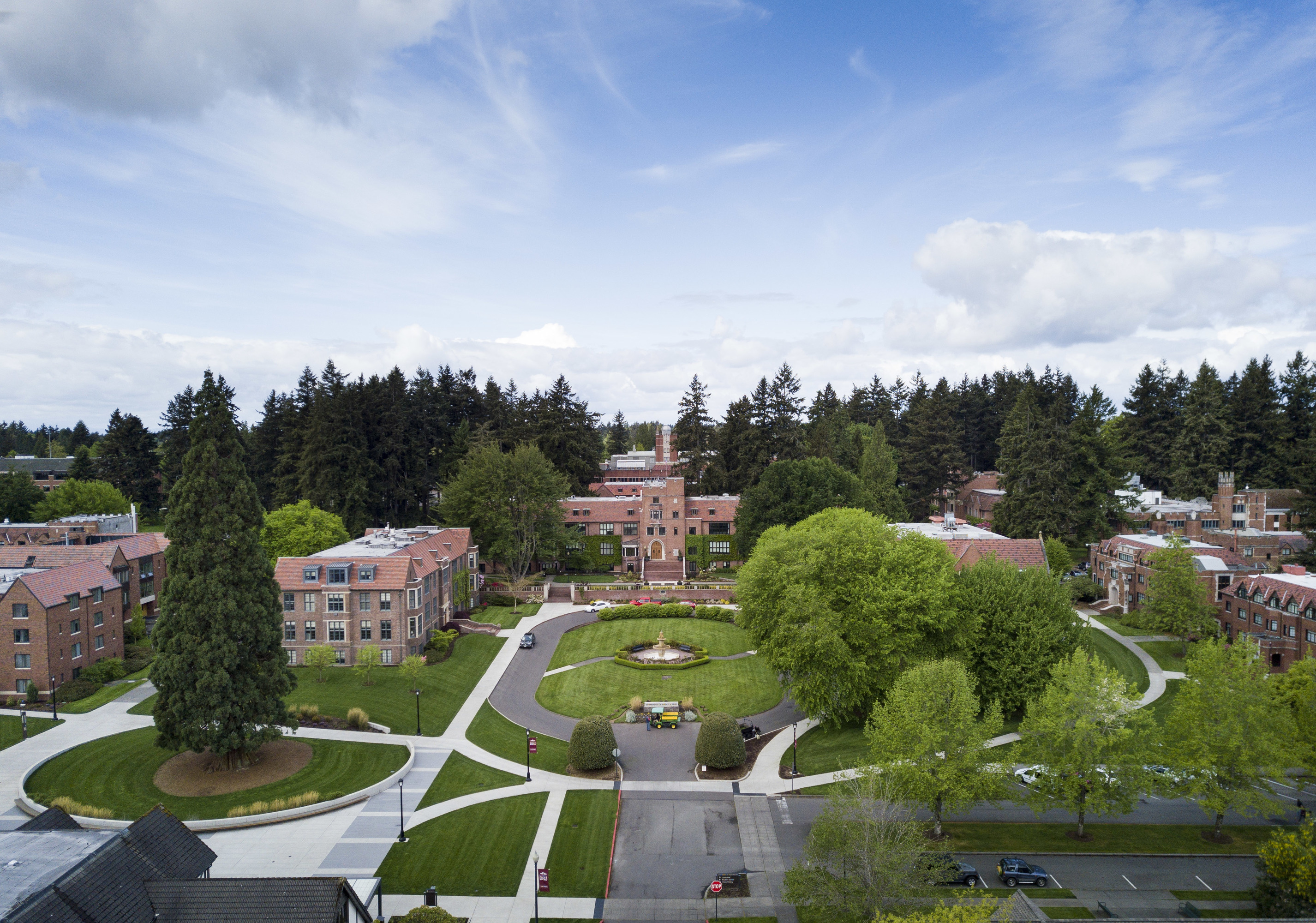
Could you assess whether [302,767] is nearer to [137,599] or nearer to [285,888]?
[285,888]

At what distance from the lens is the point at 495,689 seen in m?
55.3

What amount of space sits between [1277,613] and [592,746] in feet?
175

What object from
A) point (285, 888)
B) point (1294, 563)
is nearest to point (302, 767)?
point (285, 888)

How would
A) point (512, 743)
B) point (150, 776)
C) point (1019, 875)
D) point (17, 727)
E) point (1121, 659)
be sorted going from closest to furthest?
point (1019, 875)
point (150, 776)
point (17, 727)
point (512, 743)
point (1121, 659)

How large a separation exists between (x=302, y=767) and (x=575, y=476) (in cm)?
6433

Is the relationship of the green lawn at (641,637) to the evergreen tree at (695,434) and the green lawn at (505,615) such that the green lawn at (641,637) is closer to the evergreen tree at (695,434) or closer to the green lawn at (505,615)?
the green lawn at (505,615)

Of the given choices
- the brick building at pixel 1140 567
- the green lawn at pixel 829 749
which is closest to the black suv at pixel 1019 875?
the green lawn at pixel 829 749

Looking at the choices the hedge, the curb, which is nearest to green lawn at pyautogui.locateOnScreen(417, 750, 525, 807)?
the curb

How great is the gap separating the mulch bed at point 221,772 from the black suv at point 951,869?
31.7 metres

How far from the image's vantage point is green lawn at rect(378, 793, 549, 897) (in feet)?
103

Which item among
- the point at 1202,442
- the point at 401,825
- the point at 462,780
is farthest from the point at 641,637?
the point at 1202,442

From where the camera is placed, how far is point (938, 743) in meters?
33.4

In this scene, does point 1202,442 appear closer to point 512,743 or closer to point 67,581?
point 512,743

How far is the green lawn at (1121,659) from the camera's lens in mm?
55531
